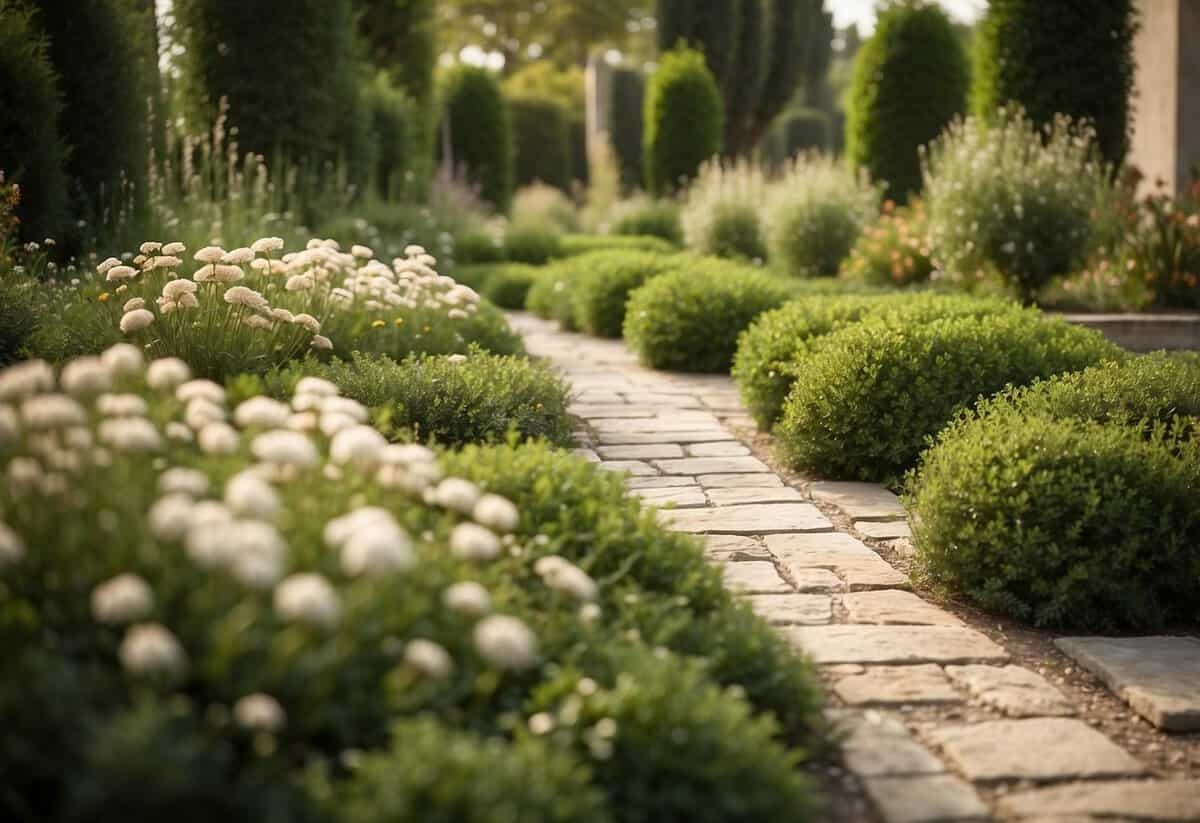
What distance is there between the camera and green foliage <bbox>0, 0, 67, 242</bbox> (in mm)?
6691

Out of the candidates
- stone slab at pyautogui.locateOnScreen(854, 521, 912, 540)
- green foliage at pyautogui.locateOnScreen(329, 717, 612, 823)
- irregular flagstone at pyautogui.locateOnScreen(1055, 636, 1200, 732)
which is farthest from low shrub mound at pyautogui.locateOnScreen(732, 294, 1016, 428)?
green foliage at pyautogui.locateOnScreen(329, 717, 612, 823)

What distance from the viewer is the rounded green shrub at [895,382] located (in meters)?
5.05

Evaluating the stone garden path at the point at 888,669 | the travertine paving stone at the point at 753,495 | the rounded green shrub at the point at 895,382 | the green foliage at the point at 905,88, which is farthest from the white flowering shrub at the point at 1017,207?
the travertine paving stone at the point at 753,495

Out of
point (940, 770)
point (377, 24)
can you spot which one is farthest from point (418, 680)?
point (377, 24)

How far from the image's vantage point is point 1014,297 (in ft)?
29.8

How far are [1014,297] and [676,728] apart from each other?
7.78 m

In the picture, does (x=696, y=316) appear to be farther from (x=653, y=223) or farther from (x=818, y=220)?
(x=653, y=223)

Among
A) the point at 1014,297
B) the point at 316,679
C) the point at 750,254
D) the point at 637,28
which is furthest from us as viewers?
the point at 637,28

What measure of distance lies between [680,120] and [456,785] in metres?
18.1

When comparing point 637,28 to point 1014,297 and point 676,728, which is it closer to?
point 1014,297

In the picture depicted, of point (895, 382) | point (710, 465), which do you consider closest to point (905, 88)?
point (895, 382)

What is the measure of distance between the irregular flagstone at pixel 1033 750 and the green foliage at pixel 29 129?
19.7 feet

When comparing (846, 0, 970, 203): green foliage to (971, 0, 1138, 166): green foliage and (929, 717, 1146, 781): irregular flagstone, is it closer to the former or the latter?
(971, 0, 1138, 166): green foliage

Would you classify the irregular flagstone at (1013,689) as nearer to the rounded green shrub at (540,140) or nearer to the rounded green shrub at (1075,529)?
the rounded green shrub at (1075,529)
